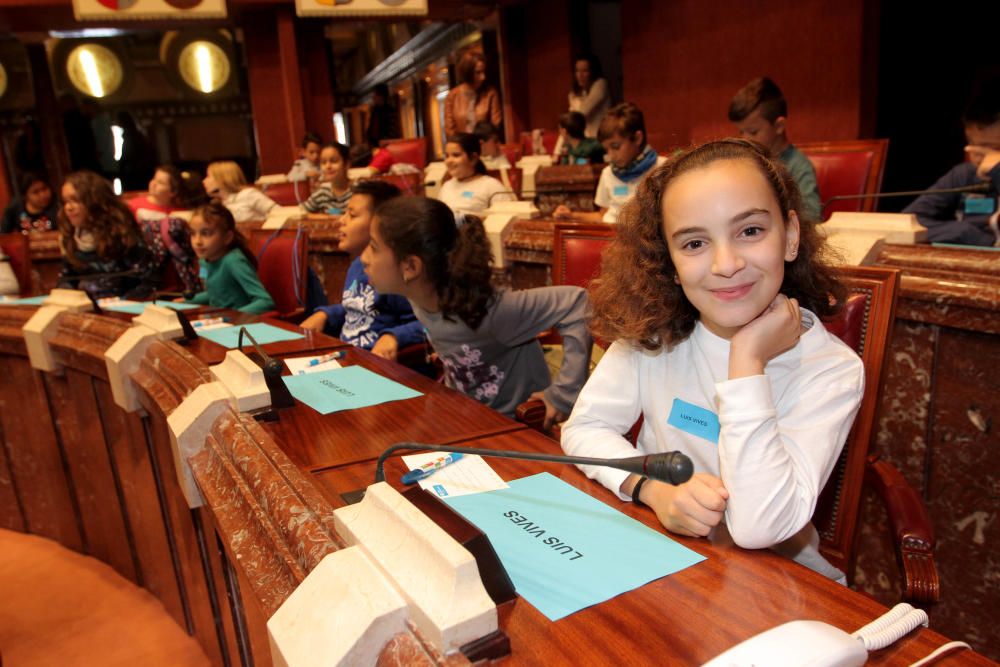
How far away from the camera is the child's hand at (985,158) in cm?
236

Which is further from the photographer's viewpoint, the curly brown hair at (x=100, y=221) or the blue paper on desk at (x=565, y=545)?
the curly brown hair at (x=100, y=221)

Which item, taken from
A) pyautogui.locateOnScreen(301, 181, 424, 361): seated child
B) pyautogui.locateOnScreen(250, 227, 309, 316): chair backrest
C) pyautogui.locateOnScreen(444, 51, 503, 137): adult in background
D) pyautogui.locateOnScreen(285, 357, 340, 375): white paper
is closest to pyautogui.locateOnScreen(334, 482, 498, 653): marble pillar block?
pyautogui.locateOnScreen(285, 357, 340, 375): white paper

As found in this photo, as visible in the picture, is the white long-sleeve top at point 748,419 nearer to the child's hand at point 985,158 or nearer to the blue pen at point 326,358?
the blue pen at point 326,358

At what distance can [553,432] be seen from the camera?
171cm

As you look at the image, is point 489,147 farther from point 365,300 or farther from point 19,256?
point 365,300

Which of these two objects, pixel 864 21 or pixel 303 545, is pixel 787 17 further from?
pixel 303 545

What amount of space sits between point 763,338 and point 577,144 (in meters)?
4.77

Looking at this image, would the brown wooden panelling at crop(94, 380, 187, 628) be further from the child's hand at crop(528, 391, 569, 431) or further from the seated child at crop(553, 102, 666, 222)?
the seated child at crop(553, 102, 666, 222)

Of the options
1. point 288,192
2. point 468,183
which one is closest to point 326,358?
point 468,183

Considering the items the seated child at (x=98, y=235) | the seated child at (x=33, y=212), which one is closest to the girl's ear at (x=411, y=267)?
the seated child at (x=98, y=235)

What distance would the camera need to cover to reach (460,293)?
1860mm

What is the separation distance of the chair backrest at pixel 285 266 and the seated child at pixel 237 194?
2.05 m

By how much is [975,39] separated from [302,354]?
5610mm

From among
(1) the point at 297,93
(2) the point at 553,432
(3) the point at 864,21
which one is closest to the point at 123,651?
(2) the point at 553,432
